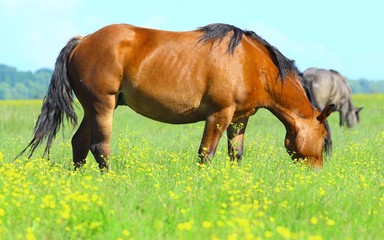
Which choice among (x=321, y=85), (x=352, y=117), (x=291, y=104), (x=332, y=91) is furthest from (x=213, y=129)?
(x=352, y=117)

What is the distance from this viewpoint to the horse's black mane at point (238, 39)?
8453 mm

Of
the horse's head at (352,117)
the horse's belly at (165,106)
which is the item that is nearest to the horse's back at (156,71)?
the horse's belly at (165,106)

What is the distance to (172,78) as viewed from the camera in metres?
8.31

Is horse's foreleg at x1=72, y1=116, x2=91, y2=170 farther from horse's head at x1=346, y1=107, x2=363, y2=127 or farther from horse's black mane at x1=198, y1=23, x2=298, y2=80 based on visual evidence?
horse's head at x1=346, y1=107, x2=363, y2=127

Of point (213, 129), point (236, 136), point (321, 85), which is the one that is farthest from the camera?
point (321, 85)

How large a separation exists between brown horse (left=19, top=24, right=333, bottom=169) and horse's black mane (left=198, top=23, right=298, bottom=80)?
1 cm

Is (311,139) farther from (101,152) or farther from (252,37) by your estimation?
(101,152)

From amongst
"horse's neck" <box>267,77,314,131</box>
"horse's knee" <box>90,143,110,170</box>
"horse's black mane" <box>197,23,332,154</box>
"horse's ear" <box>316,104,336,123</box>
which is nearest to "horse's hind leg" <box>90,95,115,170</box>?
"horse's knee" <box>90,143,110,170</box>

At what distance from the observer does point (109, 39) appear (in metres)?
8.24

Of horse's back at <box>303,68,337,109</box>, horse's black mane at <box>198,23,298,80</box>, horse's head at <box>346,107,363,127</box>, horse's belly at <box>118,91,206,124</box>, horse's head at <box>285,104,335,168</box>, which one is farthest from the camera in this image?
horse's head at <box>346,107,363,127</box>

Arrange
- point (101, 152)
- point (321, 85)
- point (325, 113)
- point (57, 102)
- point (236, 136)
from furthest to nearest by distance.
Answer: point (321, 85), point (236, 136), point (325, 113), point (57, 102), point (101, 152)

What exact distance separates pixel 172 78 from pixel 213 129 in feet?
2.91

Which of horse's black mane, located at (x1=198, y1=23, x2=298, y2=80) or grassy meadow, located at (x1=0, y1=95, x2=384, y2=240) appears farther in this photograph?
horse's black mane, located at (x1=198, y1=23, x2=298, y2=80)

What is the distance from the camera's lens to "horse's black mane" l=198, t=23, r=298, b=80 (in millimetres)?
8453
